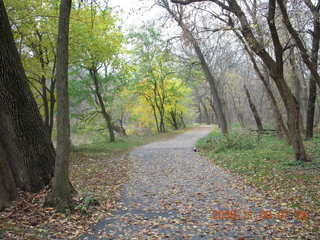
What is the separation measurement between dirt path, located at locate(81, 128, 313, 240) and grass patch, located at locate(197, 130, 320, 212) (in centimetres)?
57

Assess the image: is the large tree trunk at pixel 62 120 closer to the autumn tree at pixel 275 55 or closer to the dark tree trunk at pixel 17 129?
the dark tree trunk at pixel 17 129

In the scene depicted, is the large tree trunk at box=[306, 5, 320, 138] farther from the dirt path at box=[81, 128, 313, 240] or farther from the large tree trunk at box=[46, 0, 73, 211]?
the large tree trunk at box=[46, 0, 73, 211]

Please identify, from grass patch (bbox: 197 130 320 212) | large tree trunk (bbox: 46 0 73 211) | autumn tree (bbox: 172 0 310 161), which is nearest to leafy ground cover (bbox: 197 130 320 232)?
grass patch (bbox: 197 130 320 212)

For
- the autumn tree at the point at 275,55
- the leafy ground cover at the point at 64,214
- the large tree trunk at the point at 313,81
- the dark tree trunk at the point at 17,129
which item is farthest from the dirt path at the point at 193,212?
the large tree trunk at the point at 313,81

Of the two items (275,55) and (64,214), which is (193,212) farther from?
(275,55)

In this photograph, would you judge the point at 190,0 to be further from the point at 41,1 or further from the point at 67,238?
the point at 67,238

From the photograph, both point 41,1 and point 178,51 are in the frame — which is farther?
point 178,51

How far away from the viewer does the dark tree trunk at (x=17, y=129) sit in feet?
22.2

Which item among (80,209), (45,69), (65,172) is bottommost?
(80,209)

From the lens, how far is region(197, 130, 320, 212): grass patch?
7.26m

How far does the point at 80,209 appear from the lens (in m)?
6.28

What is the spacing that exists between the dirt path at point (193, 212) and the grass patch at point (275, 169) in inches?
22.6

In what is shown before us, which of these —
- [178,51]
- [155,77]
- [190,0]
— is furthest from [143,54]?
[190,0]

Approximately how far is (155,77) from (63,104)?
2635cm
